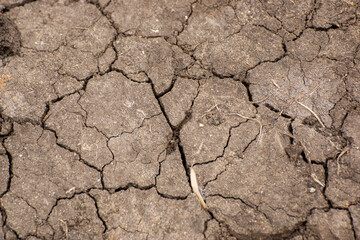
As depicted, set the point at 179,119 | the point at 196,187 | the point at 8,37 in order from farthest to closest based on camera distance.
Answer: the point at 8,37
the point at 179,119
the point at 196,187

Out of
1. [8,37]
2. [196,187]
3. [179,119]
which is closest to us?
[196,187]

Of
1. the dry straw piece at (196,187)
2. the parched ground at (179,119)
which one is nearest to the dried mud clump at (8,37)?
the parched ground at (179,119)

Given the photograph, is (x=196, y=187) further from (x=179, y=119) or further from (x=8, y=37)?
(x=8, y=37)

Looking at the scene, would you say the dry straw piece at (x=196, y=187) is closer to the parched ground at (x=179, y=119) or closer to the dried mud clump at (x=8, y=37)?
the parched ground at (x=179, y=119)

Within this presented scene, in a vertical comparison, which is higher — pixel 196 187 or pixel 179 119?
pixel 179 119

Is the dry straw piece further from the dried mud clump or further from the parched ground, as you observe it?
the dried mud clump

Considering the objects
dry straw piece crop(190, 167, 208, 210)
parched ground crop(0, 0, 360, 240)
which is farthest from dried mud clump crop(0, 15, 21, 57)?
dry straw piece crop(190, 167, 208, 210)

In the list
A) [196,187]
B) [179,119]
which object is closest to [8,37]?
[179,119]

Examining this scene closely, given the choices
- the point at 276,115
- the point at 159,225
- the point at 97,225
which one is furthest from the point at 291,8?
the point at 97,225
